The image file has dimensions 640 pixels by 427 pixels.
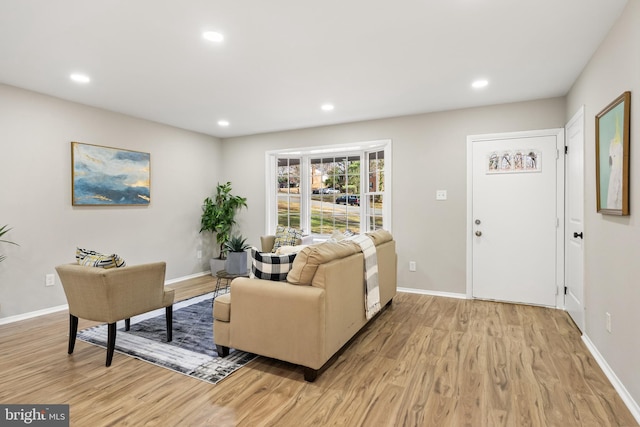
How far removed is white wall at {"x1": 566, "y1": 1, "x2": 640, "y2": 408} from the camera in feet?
6.52

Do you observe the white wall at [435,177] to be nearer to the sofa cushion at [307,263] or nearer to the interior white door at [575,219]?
the interior white door at [575,219]

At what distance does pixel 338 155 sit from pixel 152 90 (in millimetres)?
2826

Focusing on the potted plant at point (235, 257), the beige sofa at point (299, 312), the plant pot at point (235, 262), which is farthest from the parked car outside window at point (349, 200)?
the beige sofa at point (299, 312)

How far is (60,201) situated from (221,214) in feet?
7.44

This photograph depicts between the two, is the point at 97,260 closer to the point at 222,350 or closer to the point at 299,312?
the point at 222,350

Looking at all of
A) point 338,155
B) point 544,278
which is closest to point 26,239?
point 338,155

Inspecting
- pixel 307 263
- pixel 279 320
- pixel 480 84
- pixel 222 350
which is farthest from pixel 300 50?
pixel 222 350

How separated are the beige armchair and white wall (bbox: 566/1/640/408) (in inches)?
132

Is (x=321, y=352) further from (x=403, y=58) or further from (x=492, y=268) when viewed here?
(x=492, y=268)

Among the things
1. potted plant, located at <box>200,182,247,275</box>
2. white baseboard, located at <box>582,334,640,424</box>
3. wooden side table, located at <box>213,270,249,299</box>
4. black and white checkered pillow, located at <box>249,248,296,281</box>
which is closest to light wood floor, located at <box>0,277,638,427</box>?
white baseboard, located at <box>582,334,640,424</box>

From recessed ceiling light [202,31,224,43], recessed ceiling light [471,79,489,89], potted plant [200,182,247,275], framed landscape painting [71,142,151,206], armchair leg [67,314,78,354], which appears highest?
recessed ceiling light [471,79,489,89]

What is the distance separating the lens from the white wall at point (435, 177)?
4.22 metres

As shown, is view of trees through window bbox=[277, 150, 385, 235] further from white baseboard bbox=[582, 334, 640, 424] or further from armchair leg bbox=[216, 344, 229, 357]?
armchair leg bbox=[216, 344, 229, 357]

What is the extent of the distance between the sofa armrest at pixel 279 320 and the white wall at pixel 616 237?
6.19 ft
